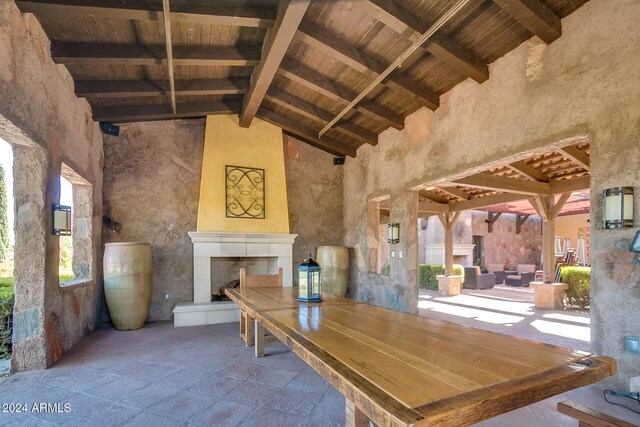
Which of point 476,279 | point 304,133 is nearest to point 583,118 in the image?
point 304,133

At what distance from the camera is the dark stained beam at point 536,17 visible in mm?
2514

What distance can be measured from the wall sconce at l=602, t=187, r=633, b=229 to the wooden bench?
1551mm

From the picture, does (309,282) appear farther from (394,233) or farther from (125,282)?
(125,282)

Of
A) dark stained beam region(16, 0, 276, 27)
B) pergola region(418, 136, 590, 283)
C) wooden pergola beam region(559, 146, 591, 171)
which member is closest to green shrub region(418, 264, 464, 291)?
pergola region(418, 136, 590, 283)

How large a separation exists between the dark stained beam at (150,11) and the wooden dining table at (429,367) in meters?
2.60

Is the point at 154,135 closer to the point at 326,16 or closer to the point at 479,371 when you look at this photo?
the point at 326,16

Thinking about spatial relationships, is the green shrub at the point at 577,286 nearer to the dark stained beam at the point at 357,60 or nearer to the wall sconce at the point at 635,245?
the dark stained beam at the point at 357,60

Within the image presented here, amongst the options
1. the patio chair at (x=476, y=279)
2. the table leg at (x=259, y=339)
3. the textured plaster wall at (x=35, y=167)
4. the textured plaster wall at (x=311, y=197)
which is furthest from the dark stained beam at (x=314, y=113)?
the patio chair at (x=476, y=279)

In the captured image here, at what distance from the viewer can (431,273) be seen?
32.8 feet

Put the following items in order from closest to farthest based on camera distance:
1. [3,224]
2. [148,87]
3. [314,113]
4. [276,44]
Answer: [276,44] → [148,87] → [314,113] → [3,224]

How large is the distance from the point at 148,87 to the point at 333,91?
2275mm

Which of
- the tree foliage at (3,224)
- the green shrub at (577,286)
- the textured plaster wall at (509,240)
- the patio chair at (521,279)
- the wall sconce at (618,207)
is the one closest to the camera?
the wall sconce at (618,207)

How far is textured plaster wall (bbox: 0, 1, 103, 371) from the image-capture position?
2.45 m

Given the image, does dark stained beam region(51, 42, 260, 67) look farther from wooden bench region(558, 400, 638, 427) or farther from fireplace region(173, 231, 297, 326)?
wooden bench region(558, 400, 638, 427)
